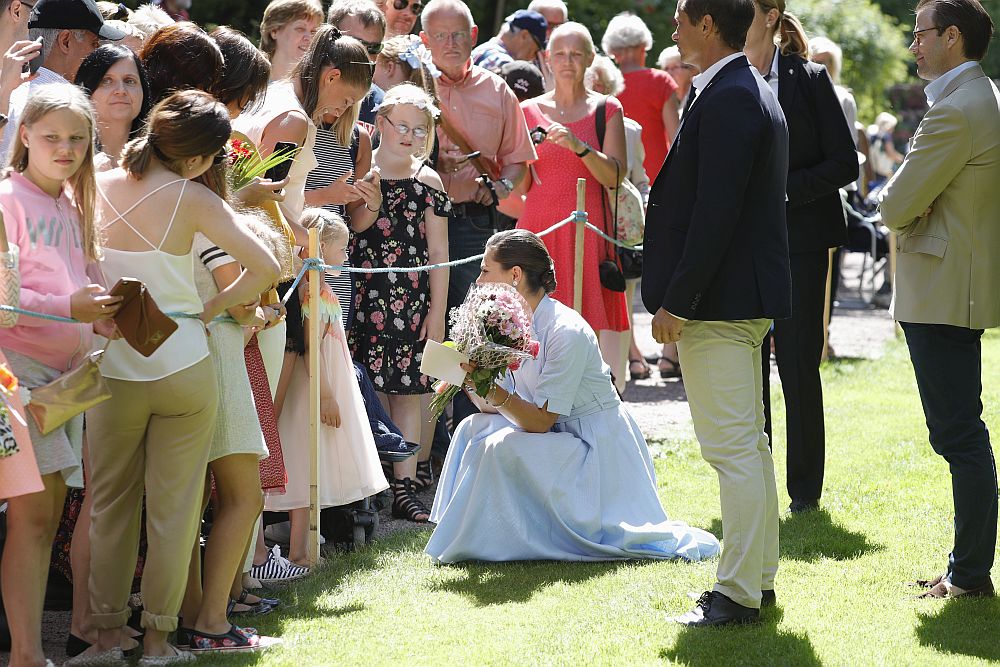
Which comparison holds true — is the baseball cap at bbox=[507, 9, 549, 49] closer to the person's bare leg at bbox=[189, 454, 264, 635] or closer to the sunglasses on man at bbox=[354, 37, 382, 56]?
the sunglasses on man at bbox=[354, 37, 382, 56]

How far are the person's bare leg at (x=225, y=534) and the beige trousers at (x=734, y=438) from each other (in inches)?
64.9

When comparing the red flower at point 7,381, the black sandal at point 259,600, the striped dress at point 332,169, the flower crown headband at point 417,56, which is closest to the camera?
the red flower at point 7,381

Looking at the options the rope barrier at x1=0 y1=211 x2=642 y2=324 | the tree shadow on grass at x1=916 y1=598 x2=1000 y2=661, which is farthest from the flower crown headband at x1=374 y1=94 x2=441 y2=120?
the tree shadow on grass at x1=916 y1=598 x2=1000 y2=661

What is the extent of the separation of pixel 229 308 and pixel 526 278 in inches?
69.9

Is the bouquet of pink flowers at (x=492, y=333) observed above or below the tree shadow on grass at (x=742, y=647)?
above

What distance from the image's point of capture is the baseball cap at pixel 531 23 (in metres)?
9.62

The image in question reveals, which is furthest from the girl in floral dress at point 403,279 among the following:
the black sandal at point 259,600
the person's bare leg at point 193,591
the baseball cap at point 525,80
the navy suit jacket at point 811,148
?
the baseball cap at point 525,80

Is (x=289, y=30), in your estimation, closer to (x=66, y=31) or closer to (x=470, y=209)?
(x=66, y=31)

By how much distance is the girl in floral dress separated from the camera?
645 cm

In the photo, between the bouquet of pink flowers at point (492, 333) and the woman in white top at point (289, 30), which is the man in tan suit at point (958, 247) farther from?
the woman in white top at point (289, 30)

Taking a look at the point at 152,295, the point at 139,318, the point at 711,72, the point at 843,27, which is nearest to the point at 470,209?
the point at 711,72

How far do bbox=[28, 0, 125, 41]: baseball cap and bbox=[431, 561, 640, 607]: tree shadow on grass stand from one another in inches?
107

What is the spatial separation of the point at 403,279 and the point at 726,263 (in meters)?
2.51

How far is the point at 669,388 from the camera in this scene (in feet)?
A: 33.1
